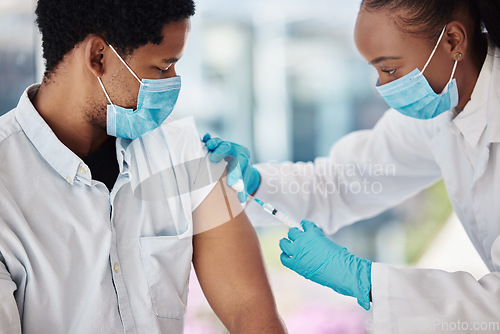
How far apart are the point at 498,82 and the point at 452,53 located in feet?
0.59

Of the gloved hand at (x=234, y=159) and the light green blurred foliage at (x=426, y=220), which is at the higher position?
the gloved hand at (x=234, y=159)

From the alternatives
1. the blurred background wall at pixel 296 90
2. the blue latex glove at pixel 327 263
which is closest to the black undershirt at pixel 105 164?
the blue latex glove at pixel 327 263

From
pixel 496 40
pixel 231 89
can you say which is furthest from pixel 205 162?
pixel 231 89

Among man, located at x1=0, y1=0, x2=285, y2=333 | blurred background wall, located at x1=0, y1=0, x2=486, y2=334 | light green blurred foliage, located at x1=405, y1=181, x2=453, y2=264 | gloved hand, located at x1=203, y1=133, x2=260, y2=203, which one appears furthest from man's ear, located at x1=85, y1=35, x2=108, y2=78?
light green blurred foliage, located at x1=405, y1=181, x2=453, y2=264

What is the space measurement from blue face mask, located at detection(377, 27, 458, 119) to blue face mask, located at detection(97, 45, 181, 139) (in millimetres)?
710

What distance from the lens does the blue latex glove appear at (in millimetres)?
1514

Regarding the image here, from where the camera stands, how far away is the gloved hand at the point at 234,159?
1.65 metres

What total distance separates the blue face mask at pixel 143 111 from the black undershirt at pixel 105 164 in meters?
0.08

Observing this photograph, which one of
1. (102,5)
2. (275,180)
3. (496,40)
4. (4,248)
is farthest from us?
(275,180)

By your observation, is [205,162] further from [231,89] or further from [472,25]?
[231,89]

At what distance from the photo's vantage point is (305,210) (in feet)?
6.89

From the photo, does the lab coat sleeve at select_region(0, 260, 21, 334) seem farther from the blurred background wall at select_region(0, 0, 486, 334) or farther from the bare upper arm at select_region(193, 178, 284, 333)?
the blurred background wall at select_region(0, 0, 486, 334)

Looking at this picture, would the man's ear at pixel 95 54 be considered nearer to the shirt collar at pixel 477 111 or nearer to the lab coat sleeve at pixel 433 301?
the lab coat sleeve at pixel 433 301

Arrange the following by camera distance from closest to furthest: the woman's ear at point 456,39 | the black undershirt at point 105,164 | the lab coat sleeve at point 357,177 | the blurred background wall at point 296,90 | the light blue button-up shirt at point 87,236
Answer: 1. the light blue button-up shirt at point 87,236
2. the black undershirt at point 105,164
3. the woman's ear at point 456,39
4. the lab coat sleeve at point 357,177
5. the blurred background wall at point 296,90
